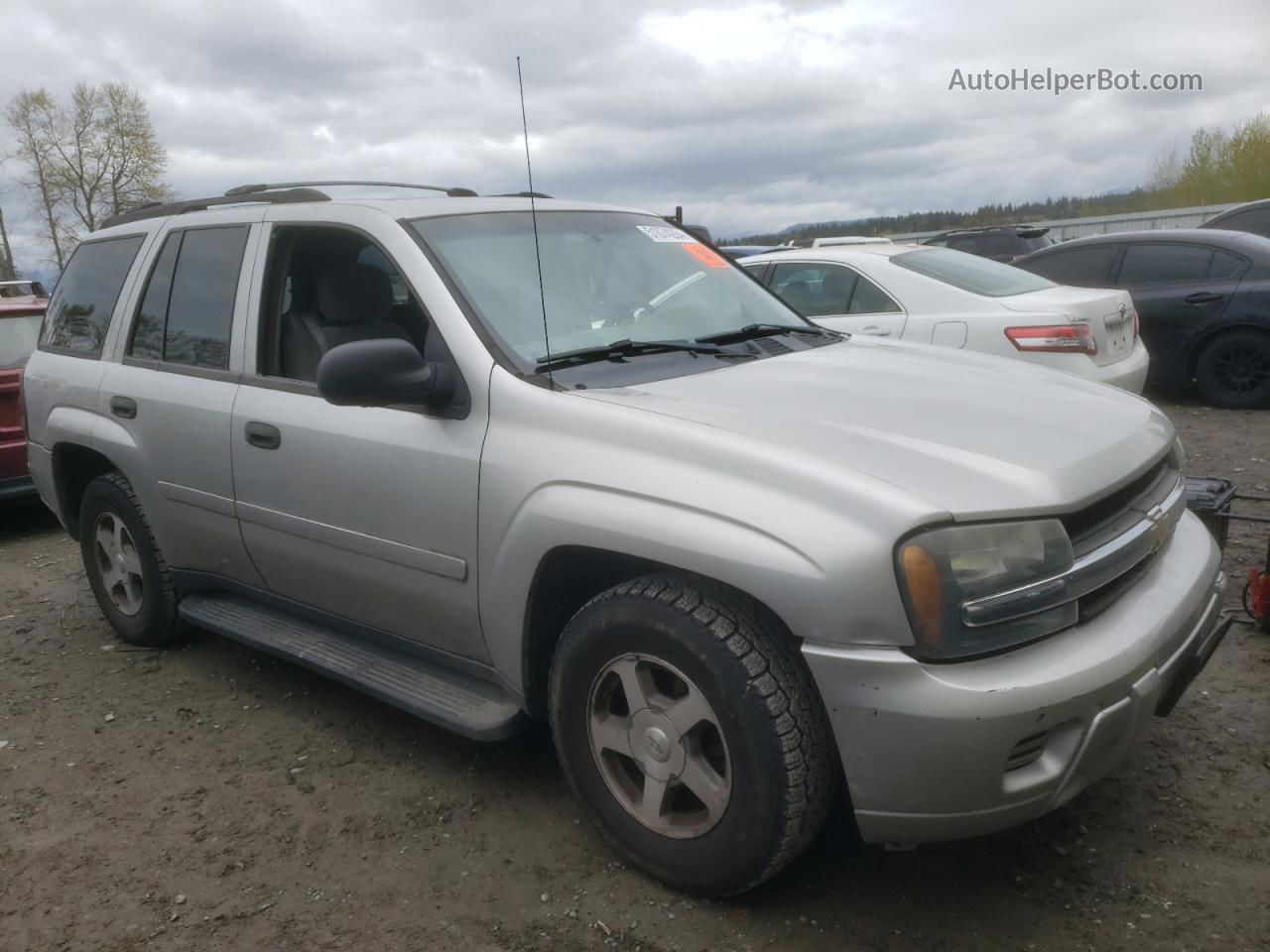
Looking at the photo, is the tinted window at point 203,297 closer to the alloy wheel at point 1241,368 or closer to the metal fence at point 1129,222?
the alloy wheel at point 1241,368

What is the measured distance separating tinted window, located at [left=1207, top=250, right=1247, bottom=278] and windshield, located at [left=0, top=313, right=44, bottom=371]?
8772 mm

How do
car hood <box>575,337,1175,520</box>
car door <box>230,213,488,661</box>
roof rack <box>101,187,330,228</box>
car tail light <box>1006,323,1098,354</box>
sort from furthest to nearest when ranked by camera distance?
car tail light <box>1006,323,1098,354</box> < roof rack <box>101,187,330,228</box> < car door <box>230,213,488,661</box> < car hood <box>575,337,1175,520</box>

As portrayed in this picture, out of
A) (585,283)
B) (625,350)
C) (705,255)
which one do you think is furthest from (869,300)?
(625,350)

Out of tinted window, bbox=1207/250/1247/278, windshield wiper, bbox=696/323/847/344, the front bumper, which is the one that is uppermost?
windshield wiper, bbox=696/323/847/344

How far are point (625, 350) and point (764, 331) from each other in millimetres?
669

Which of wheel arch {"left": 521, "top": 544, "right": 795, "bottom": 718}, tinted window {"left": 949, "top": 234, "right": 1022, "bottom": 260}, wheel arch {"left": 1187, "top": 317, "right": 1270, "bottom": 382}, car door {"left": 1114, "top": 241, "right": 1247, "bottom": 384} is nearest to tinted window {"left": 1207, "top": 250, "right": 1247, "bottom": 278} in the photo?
car door {"left": 1114, "top": 241, "right": 1247, "bottom": 384}

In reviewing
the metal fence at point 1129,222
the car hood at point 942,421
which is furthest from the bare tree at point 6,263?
the car hood at point 942,421

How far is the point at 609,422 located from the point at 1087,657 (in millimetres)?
1202

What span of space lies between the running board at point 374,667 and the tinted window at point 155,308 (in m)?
1.01

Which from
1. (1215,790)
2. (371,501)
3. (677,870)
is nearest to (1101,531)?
(1215,790)

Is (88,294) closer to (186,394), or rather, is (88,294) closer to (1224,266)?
(186,394)

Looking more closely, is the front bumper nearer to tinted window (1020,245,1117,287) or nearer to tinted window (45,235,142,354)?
tinted window (45,235,142,354)

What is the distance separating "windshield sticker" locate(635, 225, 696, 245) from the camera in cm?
385

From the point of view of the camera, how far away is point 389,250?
327 centimetres
